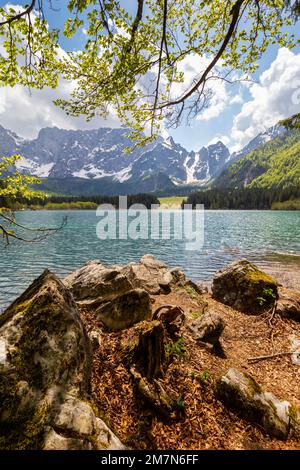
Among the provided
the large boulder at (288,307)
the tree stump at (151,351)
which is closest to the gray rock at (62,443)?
the tree stump at (151,351)

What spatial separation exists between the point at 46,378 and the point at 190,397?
344 centimetres

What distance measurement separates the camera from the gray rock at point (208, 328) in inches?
324

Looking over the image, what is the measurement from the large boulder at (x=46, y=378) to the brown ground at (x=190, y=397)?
2.72 ft

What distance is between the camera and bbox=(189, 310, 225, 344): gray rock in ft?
27.0

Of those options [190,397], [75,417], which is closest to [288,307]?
[190,397]

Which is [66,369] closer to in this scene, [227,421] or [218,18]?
[227,421]

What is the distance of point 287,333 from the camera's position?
33.5ft

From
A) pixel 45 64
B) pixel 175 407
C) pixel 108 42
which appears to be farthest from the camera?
pixel 45 64

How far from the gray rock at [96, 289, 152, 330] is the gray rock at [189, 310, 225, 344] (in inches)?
65.6

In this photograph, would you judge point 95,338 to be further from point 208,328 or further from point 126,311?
point 208,328

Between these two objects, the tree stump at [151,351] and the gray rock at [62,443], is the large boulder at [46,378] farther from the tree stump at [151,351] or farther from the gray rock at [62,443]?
the tree stump at [151,351]

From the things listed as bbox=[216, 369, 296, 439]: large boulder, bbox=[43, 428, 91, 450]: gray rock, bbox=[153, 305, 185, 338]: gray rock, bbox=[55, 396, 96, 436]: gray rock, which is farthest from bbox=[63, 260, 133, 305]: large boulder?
bbox=[43, 428, 91, 450]: gray rock
